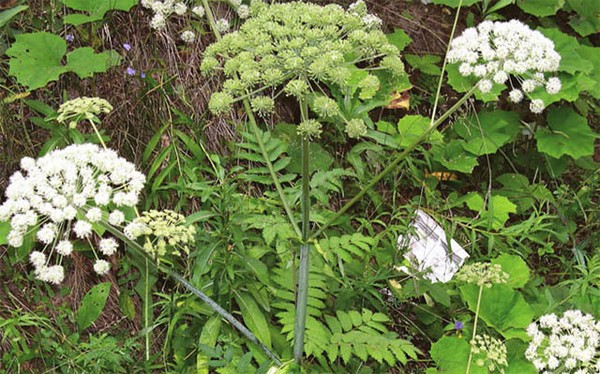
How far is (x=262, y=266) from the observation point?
3.05 m

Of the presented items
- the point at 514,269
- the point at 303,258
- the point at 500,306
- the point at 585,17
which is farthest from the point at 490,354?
the point at 585,17

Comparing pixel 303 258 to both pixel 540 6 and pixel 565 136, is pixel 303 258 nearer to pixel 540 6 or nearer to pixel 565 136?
pixel 565 136

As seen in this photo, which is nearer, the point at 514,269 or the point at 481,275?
the point at 481,275

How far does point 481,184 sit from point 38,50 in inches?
105

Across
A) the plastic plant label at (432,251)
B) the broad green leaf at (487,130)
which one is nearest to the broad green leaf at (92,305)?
the plastic plant label at (432,251)

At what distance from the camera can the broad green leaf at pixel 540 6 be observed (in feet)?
15.0

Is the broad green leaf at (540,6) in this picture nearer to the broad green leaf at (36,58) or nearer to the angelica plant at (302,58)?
the angelica plant at (302,58)

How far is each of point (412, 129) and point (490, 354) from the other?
1.57 metres

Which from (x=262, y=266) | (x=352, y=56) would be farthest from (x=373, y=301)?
(x=352, y=56)

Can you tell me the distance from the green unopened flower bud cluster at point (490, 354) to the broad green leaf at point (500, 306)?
0.17 metres

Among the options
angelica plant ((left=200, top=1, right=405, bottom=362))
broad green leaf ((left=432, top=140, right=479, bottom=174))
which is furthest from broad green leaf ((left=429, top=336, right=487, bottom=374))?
broad green leaf ((left=432, top=140, right=479, bottom=174))

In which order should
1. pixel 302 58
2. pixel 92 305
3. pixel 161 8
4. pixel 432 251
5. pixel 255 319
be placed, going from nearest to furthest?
pixel 302 58, pixel 255 319, pixel 92 305, pixel 161 8, pixel 432 251

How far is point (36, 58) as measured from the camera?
349 centimetres

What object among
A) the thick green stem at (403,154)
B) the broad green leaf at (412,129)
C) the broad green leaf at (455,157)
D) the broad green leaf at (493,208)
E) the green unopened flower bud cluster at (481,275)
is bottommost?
the broad green leaf at (493,208)
